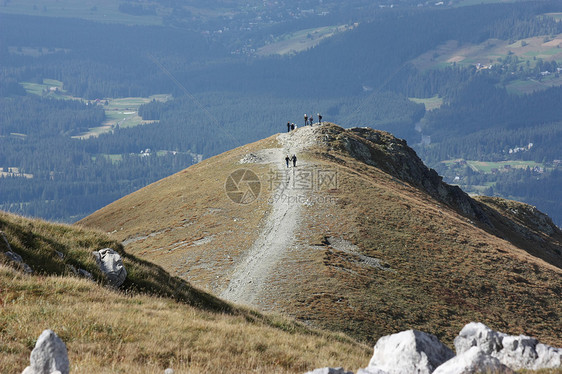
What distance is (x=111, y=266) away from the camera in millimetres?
23359

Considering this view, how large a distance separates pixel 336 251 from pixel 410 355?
112ft

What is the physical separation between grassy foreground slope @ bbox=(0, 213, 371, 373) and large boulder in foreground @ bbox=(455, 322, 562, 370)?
14.2 ft

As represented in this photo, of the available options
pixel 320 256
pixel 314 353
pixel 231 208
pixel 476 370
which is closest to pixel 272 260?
pixel 320 256

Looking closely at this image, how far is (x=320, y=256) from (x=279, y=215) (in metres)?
11.1

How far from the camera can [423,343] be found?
13281 mm

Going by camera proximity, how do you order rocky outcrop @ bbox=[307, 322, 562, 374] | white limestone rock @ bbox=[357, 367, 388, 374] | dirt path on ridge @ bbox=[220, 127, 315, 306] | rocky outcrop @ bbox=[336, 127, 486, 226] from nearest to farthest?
rocky outcrop @ bbox=[307, 322, 562, 374]
white limestone rock @ bbox=[357, 367, 388, 374]
dirt path on ridge @ bbox=[220, 127, 315, 306]
rocky outcrop @ bbox=[336, 127, 486, 226]

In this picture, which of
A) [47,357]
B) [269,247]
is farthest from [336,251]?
[47,357]

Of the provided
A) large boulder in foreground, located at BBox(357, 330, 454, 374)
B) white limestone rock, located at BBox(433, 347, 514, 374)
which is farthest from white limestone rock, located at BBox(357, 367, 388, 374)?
white limestone rock, located at BBox(433, 347, 514, 374)

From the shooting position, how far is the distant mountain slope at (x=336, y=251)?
3931 centimetres

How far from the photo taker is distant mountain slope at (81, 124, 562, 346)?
129 feet

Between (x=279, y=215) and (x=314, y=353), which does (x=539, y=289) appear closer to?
(x=279, y=215)

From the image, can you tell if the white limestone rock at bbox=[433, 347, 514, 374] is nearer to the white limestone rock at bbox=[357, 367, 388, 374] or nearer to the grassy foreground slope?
the white limestone rock at bbox=[357, 367, 388, 374]

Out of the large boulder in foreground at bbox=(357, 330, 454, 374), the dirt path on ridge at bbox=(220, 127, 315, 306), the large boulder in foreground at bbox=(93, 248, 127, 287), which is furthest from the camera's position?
the dirt path on ridge at bbox=(220, 127, 315, 306)

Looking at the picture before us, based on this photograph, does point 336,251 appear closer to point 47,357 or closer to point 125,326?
point 125,326
